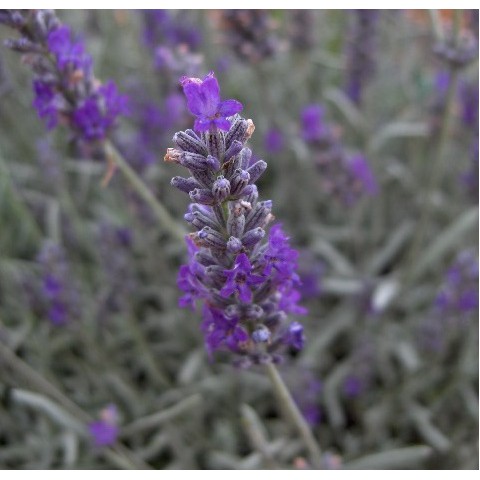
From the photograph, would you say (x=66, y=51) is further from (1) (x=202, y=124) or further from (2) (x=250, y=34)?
(2) (x=250, y=34)

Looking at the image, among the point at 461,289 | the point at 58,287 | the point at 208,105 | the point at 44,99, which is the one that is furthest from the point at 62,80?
the point at 461,289

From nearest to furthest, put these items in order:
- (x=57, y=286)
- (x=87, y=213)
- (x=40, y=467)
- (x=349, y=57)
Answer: (x=57, y=286) → (x=40, y=467) → (x=349, y=57) → (x=87, y=213)

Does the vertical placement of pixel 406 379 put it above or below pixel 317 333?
below

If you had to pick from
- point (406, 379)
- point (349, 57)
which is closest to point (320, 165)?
point (349, 57)

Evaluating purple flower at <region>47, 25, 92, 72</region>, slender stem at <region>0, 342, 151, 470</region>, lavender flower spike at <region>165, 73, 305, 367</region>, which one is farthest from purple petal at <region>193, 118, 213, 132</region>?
slender stem at <region>0, 342, 151, 470</region>

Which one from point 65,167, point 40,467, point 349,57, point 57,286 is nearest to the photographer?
point 57,286

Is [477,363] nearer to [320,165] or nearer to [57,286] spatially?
[320,165]

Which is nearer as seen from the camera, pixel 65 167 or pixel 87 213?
pixel 65 167

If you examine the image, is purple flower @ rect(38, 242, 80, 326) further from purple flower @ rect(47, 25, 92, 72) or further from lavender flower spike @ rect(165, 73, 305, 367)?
lavender flower spike @ rect(165, 73, 305, 367)
